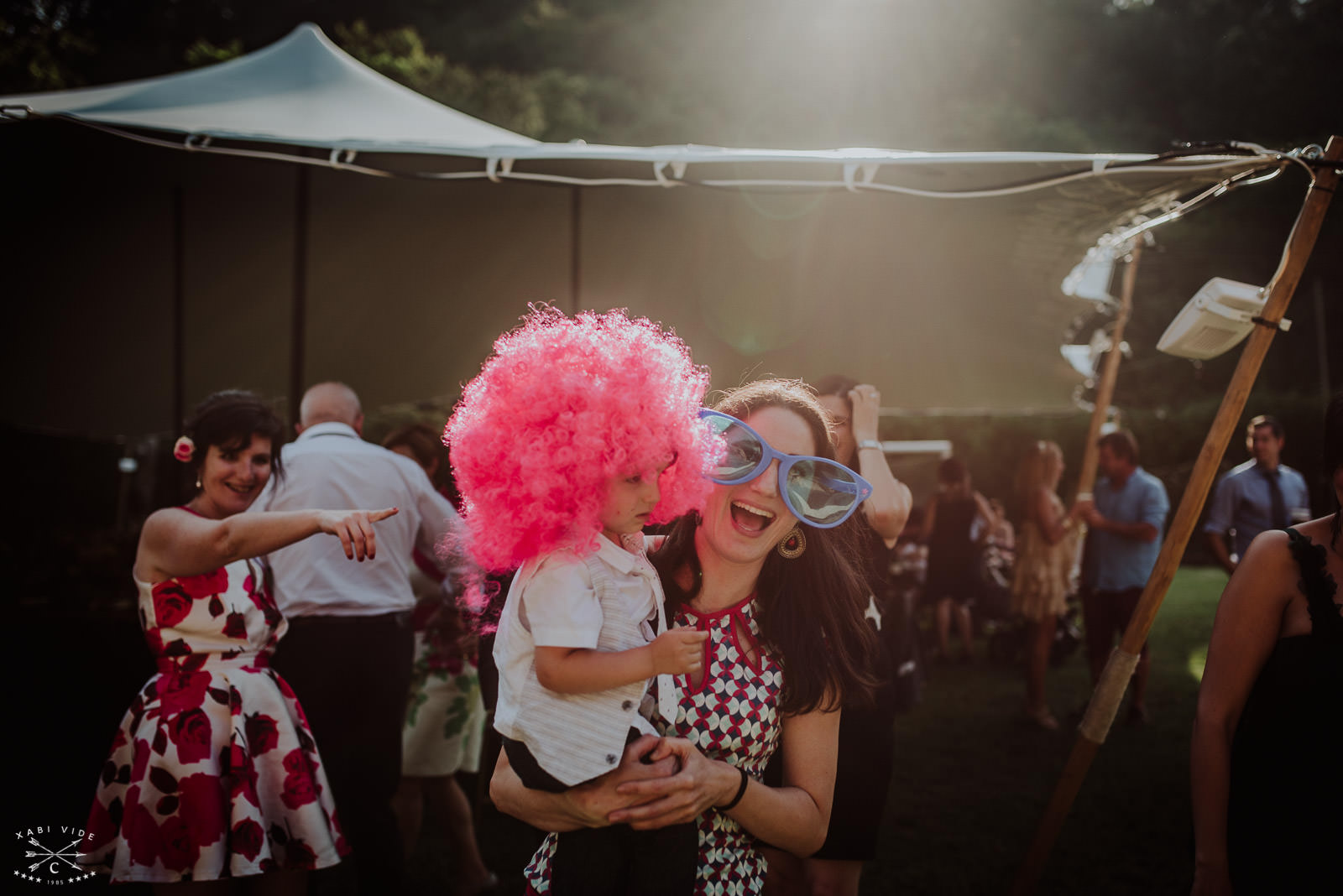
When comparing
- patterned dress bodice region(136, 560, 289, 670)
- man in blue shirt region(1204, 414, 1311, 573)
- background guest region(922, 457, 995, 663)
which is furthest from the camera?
background guest region(922, 457, 995, 663)

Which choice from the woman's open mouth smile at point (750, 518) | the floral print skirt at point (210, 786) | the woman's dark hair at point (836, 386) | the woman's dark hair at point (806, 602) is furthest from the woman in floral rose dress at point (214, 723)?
the woman's dark hair at point (836, 386)

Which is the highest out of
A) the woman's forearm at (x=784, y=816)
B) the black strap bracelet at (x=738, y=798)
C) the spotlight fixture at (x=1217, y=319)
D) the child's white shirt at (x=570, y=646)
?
the spotlight fixture at (x=1217, y=319)

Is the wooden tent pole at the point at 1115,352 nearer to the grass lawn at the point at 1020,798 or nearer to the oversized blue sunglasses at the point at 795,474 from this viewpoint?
the grass lawn at the point at 1020,798

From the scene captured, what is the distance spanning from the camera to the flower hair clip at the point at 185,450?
2.82 metres

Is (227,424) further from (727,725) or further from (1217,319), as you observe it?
(1217,319)

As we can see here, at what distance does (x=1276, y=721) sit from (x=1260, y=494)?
5.21m

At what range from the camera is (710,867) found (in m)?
1.74

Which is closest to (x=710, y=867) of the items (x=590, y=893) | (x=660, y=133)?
(x=590, y=893)

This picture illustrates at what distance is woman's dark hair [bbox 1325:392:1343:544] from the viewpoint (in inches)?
76.9

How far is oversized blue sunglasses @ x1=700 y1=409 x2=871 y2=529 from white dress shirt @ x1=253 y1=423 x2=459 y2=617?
211 cm

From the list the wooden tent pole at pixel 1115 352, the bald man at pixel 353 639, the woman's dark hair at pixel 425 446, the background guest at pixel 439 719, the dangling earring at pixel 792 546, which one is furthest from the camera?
the wooden tent pole at pixel 1115 352

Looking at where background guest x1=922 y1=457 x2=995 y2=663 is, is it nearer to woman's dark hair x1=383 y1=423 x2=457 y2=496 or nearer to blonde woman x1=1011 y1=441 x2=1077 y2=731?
blonde woman x1=1011 y1=441 x2=1077 y2=731

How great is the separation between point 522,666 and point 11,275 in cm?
638

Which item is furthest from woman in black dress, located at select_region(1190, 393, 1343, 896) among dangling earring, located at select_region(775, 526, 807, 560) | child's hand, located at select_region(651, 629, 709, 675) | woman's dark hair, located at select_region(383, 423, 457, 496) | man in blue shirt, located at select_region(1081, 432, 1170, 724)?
man in blue shirt, located at select_region(1081, 432, 1170, 724)
